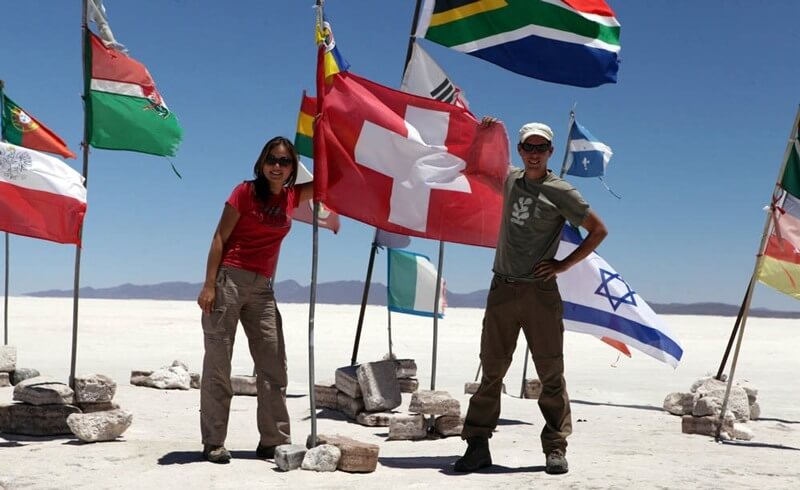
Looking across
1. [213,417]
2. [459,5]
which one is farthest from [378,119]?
[213,417]

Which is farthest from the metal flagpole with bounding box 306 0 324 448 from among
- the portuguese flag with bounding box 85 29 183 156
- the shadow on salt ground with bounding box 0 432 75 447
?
the portuguese flag with bounding box 85 29 183 156

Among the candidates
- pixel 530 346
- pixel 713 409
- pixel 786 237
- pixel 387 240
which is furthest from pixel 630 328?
pixel 530 346

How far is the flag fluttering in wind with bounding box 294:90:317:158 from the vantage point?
33.8 feet

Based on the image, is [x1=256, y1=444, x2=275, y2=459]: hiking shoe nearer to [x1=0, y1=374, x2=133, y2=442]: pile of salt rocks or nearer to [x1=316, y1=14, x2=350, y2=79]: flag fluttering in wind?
[x1=0, y1=374, x2=133, y2=442]: pile of salt rocks

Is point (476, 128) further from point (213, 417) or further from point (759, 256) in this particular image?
point (759, 256)

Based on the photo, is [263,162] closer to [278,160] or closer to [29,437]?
[278,160]

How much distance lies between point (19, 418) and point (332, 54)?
13.7 ft

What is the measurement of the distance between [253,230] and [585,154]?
867 centimetres

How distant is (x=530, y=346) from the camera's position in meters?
5.56

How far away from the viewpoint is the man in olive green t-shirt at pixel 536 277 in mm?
5395

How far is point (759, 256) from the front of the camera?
8.24 metres

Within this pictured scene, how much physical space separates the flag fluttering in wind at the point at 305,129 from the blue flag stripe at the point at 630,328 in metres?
3.96

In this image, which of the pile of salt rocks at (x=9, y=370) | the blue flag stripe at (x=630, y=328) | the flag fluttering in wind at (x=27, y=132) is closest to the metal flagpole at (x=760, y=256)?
the blue flag stripe at (x=630, y=328)

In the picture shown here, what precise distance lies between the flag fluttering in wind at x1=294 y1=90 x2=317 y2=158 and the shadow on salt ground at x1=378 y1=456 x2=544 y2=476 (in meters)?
5.16
